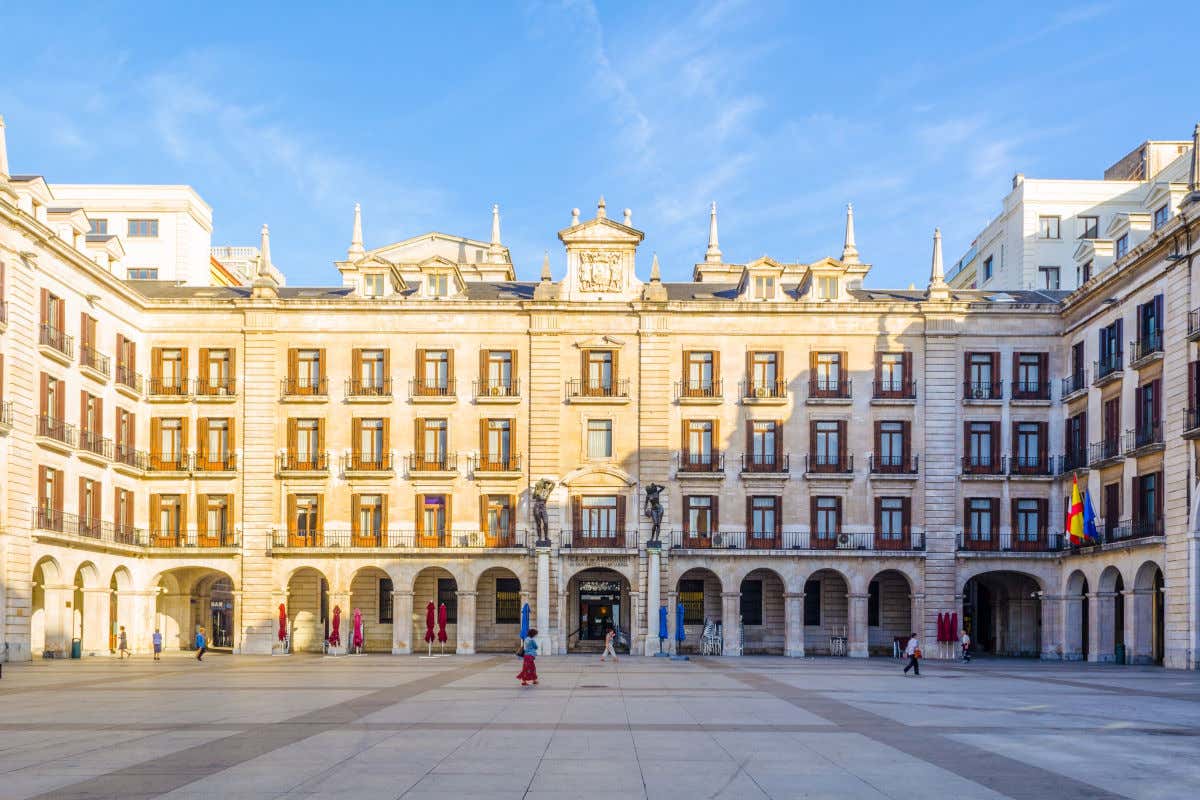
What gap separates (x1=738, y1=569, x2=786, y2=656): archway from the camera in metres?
66.0

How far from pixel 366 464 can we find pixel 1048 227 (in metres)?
47.2

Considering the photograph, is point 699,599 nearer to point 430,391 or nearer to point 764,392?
point 764,392

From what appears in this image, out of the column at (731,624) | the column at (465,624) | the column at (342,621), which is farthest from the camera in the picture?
the column at (465,624)

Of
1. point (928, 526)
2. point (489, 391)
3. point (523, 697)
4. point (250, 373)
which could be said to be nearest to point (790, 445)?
point (928, 526)

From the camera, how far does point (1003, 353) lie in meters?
65.0

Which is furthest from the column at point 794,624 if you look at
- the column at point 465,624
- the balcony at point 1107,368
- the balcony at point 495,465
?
the balcony at point 1107,368

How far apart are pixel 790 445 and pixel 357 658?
23709 mm

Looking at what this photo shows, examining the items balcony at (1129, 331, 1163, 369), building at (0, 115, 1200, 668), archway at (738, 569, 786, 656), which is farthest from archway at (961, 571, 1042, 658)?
balcony at (1129, 331, 1163, 369)

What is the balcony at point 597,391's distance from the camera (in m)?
65.2

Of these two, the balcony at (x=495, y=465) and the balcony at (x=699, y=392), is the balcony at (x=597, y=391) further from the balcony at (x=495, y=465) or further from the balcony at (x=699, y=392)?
the balcony at (x=495, y=465)

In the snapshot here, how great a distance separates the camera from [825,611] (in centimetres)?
6644

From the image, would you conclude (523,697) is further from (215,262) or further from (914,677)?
(215,262)

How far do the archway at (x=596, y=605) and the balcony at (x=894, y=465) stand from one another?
1409 cm

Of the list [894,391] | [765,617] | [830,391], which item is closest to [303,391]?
[765,617]
